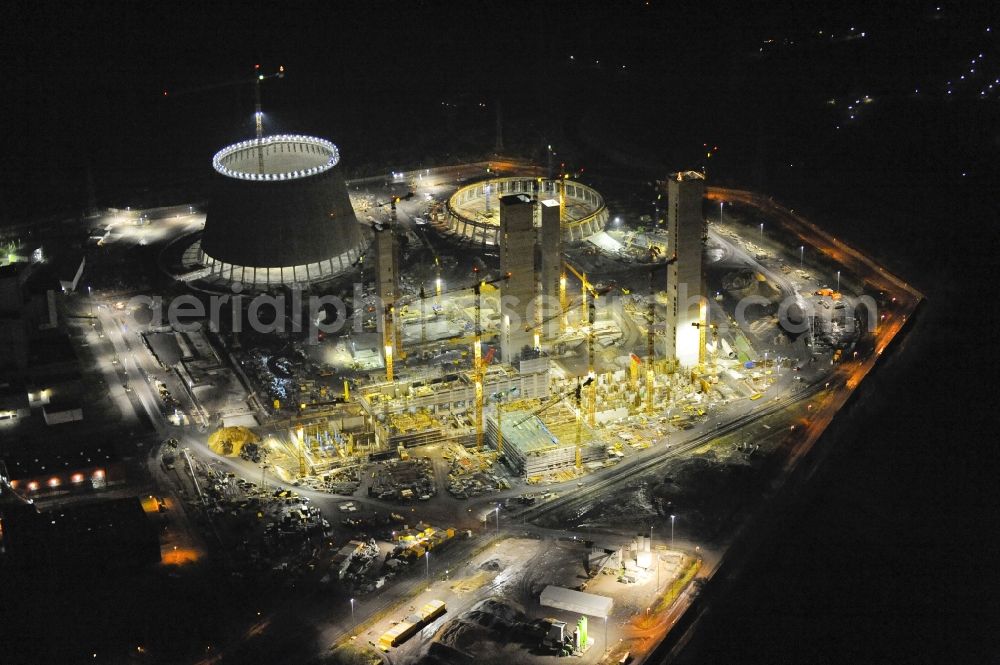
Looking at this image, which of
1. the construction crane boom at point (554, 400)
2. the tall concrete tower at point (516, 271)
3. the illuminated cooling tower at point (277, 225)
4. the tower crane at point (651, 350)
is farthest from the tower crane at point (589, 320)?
the illuminated cooling tower at point (277, 225)

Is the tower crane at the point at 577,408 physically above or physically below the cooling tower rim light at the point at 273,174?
below

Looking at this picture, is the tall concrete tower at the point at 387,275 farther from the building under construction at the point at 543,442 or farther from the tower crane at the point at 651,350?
the tower crane at the point at 651,350

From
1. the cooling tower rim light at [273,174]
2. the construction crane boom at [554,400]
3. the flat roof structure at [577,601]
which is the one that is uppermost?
the cooling tower rim light at [273,174]

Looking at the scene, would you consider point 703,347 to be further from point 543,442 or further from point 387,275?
point 387,275

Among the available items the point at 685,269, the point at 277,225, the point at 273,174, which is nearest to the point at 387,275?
the point at 277,225

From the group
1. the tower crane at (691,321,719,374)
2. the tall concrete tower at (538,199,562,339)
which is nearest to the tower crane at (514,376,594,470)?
the tall concrete tower at (538,199,562,339)
